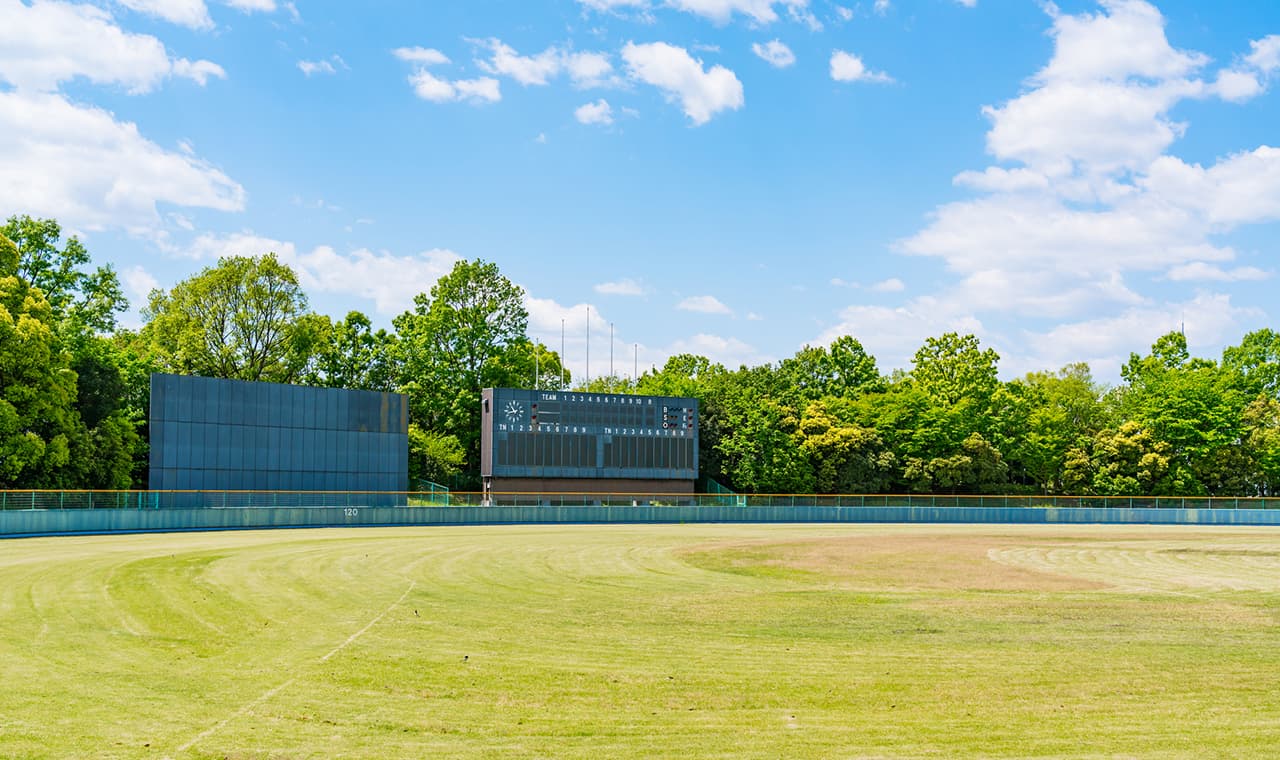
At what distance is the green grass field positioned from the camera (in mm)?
10281

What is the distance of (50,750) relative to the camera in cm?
955

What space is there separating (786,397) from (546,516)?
39559 mm

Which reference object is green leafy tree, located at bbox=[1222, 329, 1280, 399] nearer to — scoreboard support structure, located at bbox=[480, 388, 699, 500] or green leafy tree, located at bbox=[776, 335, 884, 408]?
green leafy tree, located at bbox=[776, 335, 884, 408]

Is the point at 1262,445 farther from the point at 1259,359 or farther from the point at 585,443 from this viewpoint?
the point at 585,443

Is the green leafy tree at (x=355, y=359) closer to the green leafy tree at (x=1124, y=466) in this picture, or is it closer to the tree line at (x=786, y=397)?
the tree line at (x=786, y=397)

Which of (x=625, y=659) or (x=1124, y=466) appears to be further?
(x=1124, y=466)

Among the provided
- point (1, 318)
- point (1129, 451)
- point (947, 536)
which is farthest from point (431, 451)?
point (1129, 451)

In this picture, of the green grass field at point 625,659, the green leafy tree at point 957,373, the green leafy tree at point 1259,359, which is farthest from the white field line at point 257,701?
the green leafy tree at point 1259,359

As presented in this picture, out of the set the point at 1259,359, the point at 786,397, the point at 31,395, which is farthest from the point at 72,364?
the point at 1259,359

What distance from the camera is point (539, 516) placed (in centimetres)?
5681

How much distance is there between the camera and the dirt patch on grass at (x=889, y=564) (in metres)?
25.0

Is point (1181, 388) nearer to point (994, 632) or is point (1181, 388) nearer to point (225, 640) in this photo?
point (994, 632)

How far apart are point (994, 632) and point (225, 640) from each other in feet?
39.9

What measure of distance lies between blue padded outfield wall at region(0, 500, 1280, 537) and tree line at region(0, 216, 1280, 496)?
14840mm
